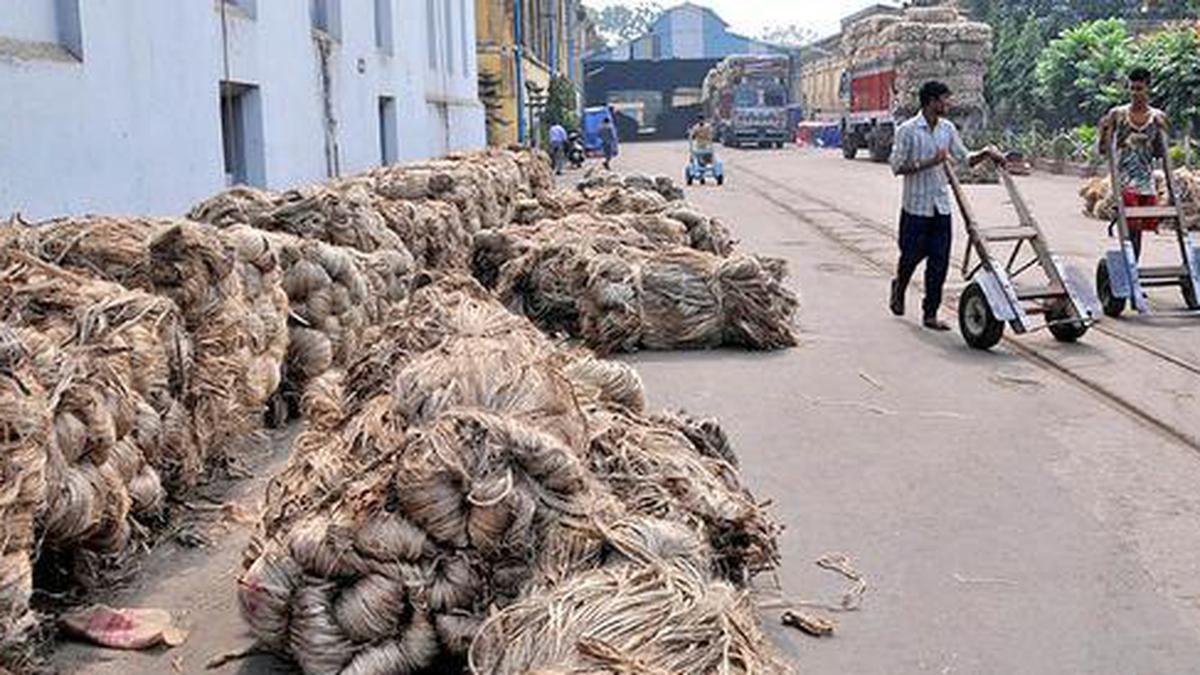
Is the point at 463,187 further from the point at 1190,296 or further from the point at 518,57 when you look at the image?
the point at 518,57

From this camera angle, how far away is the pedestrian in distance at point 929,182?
10.4 meters

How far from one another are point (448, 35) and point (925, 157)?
18.5 meters

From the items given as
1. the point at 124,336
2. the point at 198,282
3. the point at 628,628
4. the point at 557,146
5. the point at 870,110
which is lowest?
the point at 628,628

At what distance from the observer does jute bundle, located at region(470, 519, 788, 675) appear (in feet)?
10.8

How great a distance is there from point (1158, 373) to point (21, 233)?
6861 millimetres

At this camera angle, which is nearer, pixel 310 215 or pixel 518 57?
pixel 310 215

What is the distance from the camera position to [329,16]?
1638 cm

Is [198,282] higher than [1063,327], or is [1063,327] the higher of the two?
[198,282]

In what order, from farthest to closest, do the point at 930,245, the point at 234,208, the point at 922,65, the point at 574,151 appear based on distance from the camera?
the point at 574,151, the point at 922,65, the point at 930,245, the point at 234,208

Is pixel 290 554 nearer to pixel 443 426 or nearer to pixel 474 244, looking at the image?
pixel 443 426

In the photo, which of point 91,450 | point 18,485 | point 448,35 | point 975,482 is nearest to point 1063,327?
point 975,482

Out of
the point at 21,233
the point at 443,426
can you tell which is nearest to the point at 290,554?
the point at 443,426

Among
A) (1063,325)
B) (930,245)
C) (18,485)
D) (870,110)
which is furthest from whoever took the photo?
(870,110)

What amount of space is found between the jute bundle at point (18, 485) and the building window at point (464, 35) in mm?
25651
